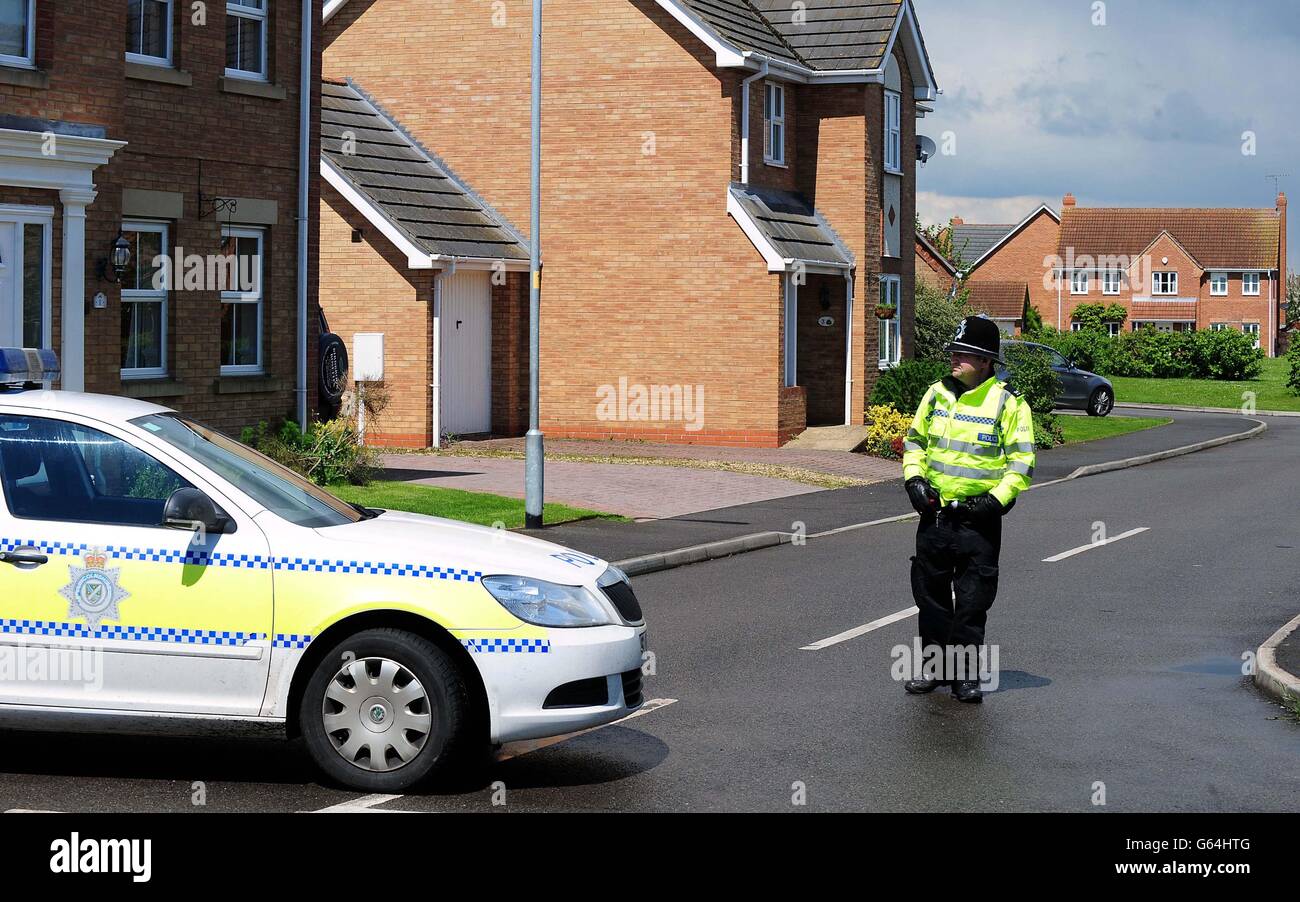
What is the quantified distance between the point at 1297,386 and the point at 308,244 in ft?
132

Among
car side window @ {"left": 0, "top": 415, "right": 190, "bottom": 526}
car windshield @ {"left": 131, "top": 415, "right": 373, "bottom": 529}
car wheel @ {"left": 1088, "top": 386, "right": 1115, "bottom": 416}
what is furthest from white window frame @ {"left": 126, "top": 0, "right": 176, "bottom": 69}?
car wheel @ {"left": 1088, "top": 386, "right": 1115, "bottom": 416}

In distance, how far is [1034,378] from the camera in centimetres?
3462

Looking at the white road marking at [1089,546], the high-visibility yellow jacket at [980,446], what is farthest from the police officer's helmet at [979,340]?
the white road marking at [1089,546]

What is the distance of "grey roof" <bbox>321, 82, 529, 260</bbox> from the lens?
26766mm

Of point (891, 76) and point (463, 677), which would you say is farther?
point (891, 76)

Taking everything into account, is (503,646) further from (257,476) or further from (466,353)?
(466,353)

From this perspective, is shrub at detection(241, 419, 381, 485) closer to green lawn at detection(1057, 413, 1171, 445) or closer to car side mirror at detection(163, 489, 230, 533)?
car side mirror at detection(163, 489, 230, 533)

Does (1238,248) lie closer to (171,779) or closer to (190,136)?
(190,136)

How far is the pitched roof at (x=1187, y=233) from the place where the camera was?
92500 millimetres

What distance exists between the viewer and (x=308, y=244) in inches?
779

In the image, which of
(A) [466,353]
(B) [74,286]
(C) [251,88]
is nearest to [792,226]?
(A) [466,353]

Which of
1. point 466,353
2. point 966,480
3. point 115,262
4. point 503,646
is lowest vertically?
point 503,646

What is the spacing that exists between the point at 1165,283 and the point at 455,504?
80571 millimetres
